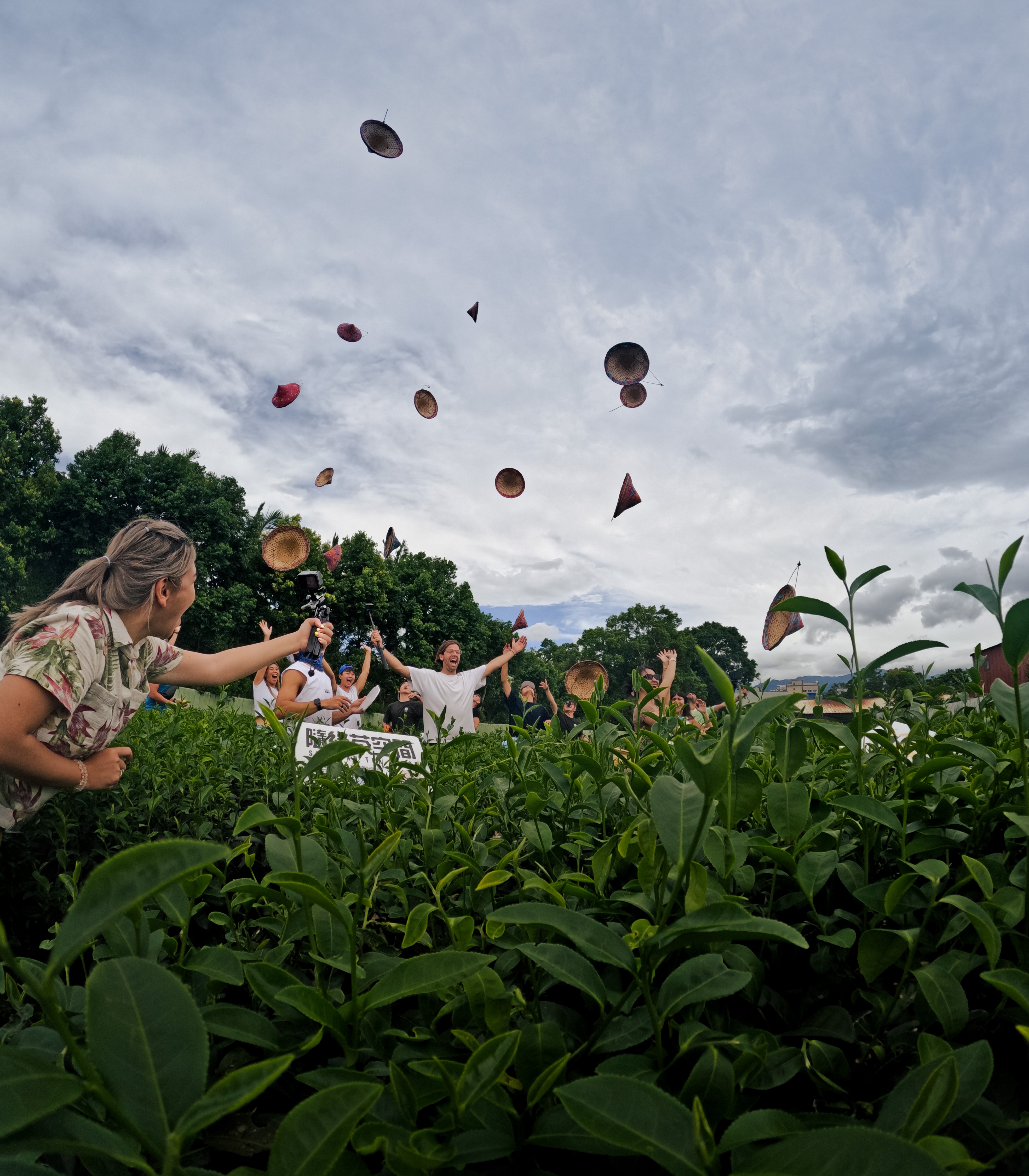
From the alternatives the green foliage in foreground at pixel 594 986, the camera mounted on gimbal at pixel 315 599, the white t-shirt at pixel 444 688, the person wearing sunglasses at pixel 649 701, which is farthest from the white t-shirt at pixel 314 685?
the green foliage in foreground at pixel 594 986

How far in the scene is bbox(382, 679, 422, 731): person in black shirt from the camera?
29.2 ft

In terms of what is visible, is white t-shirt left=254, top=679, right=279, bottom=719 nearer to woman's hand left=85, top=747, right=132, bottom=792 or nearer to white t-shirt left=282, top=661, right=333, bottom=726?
white t-shirt left=282, top=661, right=333, bottom=726

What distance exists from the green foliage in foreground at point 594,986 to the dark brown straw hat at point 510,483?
9.85 metres

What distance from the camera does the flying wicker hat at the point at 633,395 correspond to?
7.79 meters

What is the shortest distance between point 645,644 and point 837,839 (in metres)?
58.2

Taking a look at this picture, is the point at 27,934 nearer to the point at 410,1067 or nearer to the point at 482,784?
the point at 482,784

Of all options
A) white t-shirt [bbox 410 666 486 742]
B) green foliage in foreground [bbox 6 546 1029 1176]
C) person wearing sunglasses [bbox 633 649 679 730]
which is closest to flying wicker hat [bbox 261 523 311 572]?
white t-shirt [bbox 410 666 486 742]

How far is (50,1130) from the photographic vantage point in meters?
0.56

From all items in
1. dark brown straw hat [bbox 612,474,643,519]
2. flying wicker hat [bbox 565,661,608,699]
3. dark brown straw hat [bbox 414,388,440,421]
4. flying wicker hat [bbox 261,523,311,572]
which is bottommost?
flying wicker hat [bbox 565,661,608,699]

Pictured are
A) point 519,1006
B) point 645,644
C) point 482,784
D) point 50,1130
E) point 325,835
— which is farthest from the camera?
point 645,644

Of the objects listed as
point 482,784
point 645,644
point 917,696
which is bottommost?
point 482,784

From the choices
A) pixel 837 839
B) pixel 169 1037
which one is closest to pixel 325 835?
pixel 169 1037

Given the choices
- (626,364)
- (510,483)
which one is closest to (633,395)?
(626,364)

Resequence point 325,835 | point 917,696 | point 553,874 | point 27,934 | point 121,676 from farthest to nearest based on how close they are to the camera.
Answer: point 121,676 → point 27,934 → point 917,696 → point 325,835 → point 553,874
